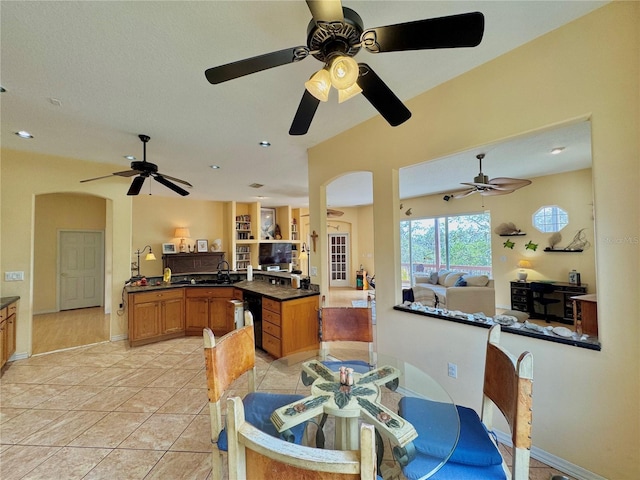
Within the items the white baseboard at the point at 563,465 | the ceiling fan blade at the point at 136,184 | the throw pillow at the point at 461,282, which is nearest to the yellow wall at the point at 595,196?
the white baseboard at the point at 563,465

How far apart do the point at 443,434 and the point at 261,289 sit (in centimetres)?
333

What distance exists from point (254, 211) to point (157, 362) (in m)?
5.54

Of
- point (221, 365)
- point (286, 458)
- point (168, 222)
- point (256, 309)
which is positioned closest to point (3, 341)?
point (256, 309)

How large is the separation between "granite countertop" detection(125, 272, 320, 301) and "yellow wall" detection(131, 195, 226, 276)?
106 inches

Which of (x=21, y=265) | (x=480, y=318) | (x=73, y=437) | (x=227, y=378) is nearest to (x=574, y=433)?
(x=480, y=318)

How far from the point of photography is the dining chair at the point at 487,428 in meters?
1.15

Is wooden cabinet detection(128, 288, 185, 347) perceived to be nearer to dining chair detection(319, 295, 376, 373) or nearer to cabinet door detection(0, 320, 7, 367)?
cabinet door detection(0, 320, 7, 367)

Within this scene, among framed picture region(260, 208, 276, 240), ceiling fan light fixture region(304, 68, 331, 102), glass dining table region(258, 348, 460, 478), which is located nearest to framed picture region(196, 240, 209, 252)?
framed picture region(260, 208, 276, 240)

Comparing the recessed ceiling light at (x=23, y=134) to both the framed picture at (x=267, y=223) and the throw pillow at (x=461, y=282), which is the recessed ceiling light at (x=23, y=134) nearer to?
the framed picture at (x=267, y=223)

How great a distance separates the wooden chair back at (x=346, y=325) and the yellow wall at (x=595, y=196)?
0.68 m

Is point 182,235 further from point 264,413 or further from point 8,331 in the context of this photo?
point 264,413

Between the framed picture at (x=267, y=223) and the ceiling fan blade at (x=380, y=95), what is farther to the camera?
the framed picture at (x=267, y=223)

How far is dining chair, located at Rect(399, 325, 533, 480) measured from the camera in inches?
45.3

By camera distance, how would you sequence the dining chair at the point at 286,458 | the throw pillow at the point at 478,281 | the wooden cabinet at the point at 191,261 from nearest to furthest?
1. the dining chair at the point at 286,458
2. the throw pillow at the point at 478,281
3. the wooden cabinet at the point at 191,261
